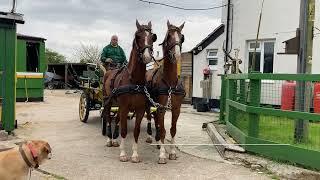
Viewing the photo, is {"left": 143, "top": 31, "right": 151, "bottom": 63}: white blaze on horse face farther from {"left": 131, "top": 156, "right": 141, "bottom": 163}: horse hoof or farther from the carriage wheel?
the carriage wheel

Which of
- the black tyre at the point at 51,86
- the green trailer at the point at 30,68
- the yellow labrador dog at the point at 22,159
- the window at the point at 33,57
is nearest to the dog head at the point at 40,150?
the yellow labrador dog at the point at 22,159

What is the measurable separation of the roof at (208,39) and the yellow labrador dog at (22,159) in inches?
627

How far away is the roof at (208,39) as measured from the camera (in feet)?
67.4

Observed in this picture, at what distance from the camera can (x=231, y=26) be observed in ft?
63.3

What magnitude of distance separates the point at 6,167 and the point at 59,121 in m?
9.63

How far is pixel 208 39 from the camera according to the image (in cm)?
2123

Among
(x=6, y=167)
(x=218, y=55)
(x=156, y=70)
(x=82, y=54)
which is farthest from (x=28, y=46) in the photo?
(x=82, y=54)

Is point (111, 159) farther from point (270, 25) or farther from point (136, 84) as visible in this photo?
point (270, 25)

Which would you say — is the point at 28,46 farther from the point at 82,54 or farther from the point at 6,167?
the point at 82,54

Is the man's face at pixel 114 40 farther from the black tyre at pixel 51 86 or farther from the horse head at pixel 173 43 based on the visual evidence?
the black tyre at pixel 51 86

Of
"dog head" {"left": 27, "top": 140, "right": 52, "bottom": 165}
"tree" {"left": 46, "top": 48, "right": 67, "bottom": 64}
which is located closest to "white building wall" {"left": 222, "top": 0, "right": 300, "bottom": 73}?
"dog head" {"left": 27, "top": 140, "right": 52, "bottom": 165}

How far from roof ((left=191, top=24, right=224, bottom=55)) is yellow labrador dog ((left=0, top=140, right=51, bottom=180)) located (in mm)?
15928

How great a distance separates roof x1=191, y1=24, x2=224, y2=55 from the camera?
20.5m

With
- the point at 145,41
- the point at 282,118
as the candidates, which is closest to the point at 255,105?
the point at 282,118
